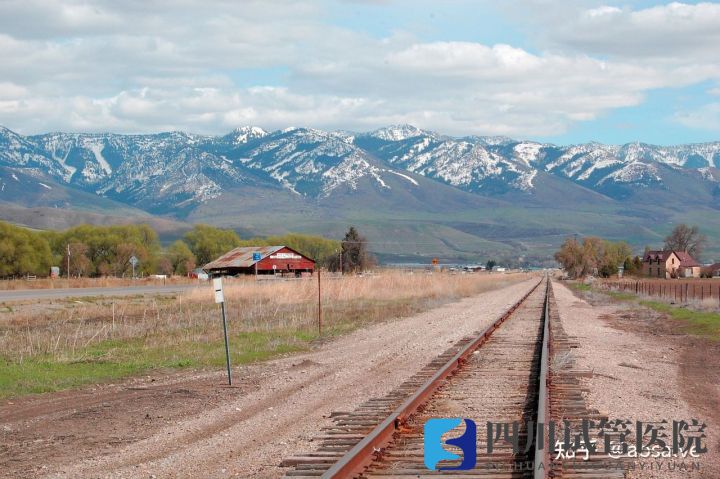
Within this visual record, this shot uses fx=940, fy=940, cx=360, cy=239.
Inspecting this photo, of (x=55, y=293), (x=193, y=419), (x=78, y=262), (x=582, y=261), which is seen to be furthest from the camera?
(x=582, y=261)

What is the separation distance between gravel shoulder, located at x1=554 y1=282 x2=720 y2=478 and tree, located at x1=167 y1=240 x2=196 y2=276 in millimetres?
117420

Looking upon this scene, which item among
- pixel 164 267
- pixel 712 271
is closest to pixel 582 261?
pixel 712 271

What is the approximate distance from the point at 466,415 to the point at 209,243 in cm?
14806

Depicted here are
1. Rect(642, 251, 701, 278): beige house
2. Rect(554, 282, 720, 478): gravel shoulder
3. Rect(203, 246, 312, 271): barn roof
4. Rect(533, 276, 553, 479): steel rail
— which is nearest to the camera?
Rect(533, 276, 553, 479): steel rail

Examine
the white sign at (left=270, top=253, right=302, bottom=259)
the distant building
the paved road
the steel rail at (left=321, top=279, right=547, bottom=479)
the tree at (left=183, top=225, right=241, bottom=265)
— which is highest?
the tree at (left=183, top=225, right=241, bottom=265)

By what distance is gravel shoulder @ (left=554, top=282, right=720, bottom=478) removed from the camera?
1183 cm

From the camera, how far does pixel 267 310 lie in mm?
39250

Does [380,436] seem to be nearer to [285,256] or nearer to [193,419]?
[193,419]

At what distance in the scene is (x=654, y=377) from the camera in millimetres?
17234

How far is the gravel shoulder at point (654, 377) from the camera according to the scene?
11.8 m

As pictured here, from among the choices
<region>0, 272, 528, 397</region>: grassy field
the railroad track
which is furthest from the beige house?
the railroad track

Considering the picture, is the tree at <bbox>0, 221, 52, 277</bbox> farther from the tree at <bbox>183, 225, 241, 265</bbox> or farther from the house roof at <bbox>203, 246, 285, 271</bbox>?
the tree at <bbox>183, 225, 241, 265</bbox>

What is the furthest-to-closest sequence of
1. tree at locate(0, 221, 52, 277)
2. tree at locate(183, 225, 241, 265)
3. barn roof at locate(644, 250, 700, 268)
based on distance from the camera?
barn roof at locate(644, 250, 700, 268)
tree at locate(183, 225, 241, 265)
tree at locate(0, 221, 52, 277)

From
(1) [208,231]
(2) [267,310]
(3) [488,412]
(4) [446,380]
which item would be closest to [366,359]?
(4) [446,380]
